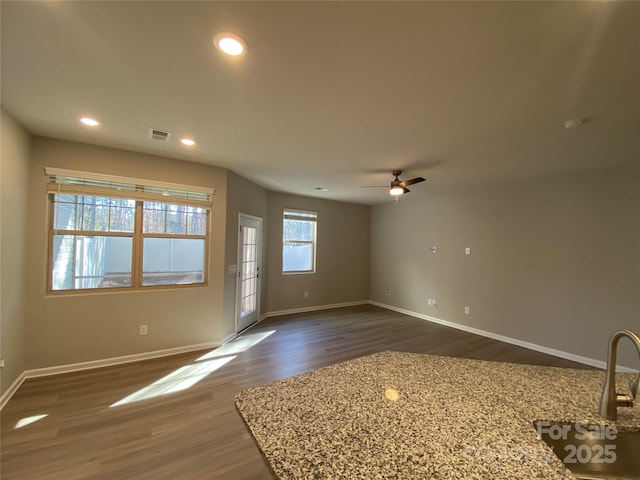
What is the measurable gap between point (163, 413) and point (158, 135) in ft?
8.86

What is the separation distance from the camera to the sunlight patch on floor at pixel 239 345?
369 cm

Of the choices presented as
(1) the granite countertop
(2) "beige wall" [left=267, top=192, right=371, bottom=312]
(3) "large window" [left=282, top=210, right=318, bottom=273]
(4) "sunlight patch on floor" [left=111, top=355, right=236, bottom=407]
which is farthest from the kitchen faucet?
(3) "large window" [left=282, top=210, right=318, bottom=273]

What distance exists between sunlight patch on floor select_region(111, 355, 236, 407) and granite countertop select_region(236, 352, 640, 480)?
222 cm

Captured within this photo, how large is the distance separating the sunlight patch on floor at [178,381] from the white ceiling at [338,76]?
2.65 meters

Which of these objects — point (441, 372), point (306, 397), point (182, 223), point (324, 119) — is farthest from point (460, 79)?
point (182, 223)

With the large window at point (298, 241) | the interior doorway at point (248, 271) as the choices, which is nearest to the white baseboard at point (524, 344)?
the large window at point (298, 241)

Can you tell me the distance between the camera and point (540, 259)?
414 cm

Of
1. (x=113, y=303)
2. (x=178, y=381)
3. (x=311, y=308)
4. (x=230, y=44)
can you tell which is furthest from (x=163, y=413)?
(x=311, y=308)

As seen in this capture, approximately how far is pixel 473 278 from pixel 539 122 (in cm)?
324

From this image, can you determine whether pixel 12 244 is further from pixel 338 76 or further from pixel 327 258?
pixel 327 258

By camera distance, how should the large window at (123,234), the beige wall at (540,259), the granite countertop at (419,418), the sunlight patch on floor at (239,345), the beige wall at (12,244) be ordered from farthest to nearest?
1. the sunlight patch on floor at (239,345)
2. the beige wall at (540,259)
3. the large window at (123,234)
4. the beige wall at (12,244)
5. the granite countertop at (419,418)

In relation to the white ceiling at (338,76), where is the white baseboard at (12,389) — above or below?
below

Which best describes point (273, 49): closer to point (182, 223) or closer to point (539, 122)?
point (539, 122)

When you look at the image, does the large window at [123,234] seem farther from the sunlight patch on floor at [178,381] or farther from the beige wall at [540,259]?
the beige wall at [540,259]
